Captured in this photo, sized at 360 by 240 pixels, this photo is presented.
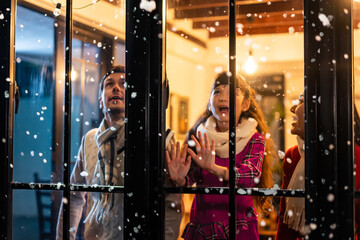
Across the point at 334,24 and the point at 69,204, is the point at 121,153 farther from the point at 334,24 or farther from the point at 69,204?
the point at 334,24

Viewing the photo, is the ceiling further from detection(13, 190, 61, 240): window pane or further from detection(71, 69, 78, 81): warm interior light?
detection(13, 190, 61, 240): window pane

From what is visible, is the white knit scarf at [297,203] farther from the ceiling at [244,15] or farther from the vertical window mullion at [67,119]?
the vertical window mullion at [67,119]

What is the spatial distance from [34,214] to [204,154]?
2.33ft

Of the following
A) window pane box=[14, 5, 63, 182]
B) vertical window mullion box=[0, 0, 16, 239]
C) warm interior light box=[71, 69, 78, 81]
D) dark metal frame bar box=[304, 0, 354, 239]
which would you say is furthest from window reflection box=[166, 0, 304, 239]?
vertical window mullion box=[0, 0, 16, 239]

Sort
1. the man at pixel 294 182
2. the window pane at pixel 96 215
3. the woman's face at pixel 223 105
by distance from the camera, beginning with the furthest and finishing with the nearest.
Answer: the window pane at pixel 96 215, the woman's face at pixel 223 105, the man at pixel 294 182

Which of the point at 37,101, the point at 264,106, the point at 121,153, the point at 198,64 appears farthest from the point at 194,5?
the point at 37,101

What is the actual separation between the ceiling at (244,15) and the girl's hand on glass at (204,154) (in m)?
0.36

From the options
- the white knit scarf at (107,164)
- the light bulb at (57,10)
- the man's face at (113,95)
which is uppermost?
the light bulb at (57,10)

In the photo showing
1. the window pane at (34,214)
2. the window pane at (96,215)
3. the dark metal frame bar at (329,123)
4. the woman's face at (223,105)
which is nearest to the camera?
the dark metal frame bar at (329,123)

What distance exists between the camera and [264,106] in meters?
1.51

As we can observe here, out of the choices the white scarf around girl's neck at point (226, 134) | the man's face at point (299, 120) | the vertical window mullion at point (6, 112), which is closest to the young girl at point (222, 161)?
the white scarf around girl's neck at point (226, 134)

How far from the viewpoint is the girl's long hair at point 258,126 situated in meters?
1.38

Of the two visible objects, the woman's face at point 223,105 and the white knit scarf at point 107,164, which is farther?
the white knit scarf at point 107,164

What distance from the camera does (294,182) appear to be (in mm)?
1300
